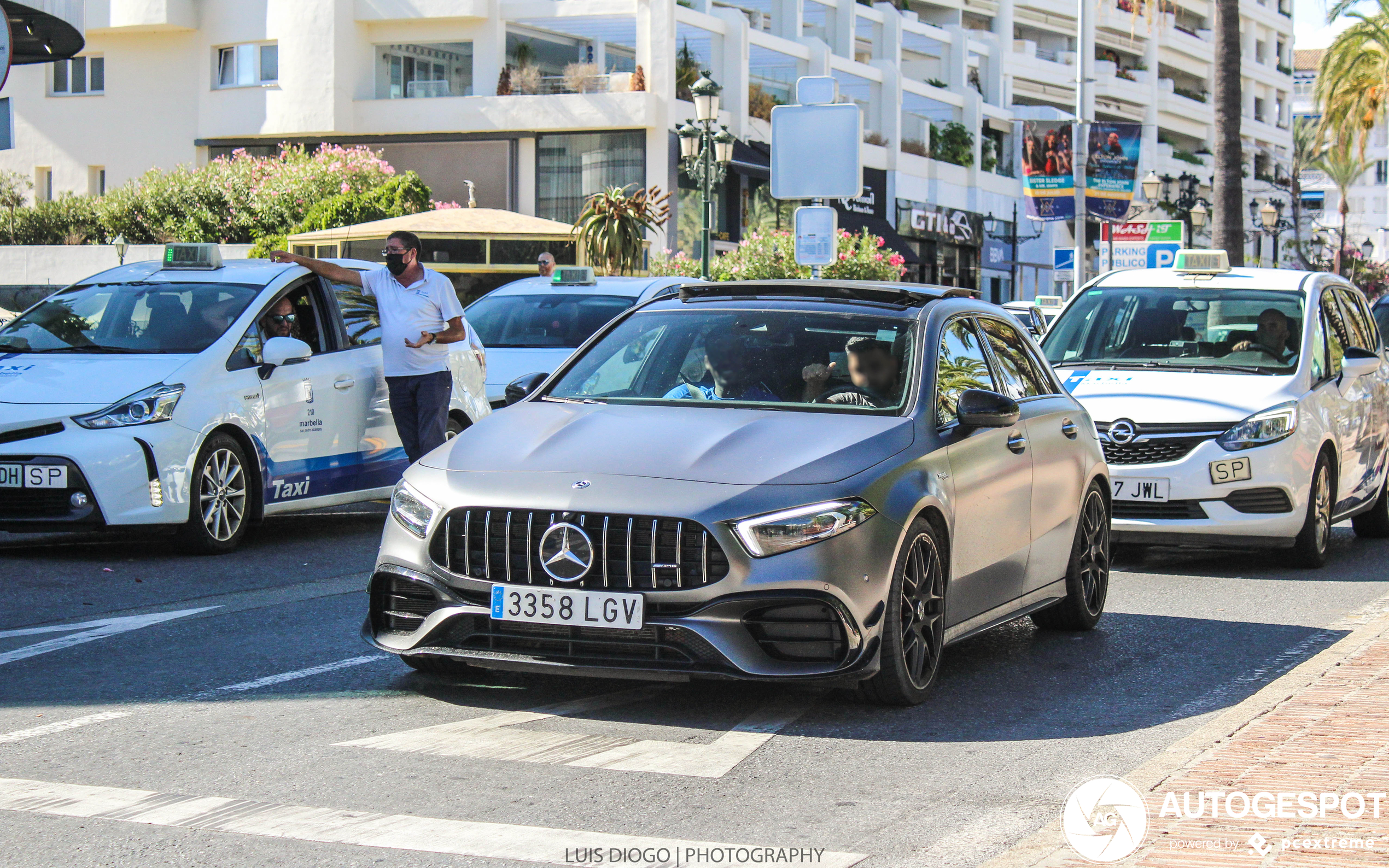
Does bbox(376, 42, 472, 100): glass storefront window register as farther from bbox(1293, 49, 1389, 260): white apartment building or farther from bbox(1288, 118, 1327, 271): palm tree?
bbox(1293, 49, 1389, 260): white apartment building

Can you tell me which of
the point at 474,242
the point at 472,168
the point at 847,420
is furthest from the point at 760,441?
the point at 472,168

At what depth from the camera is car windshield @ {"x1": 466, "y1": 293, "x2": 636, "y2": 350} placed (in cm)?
1476

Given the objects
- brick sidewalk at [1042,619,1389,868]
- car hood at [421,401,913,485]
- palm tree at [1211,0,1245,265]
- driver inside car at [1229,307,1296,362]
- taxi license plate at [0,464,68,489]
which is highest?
palm tree at [1211,0,1245,265]

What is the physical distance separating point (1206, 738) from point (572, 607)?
2.09m

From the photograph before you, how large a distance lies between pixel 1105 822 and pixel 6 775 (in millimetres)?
3209

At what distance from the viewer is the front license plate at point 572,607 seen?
5.63m

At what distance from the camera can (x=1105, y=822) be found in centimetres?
450

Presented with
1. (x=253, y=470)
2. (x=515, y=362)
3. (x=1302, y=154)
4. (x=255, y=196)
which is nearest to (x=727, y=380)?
(x=253, y=470)

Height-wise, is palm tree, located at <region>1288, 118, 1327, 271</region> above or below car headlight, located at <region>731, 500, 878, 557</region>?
above

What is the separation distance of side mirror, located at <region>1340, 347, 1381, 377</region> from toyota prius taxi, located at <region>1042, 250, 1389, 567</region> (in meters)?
0.01

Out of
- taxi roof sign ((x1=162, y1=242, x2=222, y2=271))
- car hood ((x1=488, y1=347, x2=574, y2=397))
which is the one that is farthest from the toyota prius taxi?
taxi roof sign ((x1=162, y1=242, x2=222, y2=271))

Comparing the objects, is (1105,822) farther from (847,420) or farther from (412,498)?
(412,498)

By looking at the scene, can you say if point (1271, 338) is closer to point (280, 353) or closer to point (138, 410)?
point (280, 353)

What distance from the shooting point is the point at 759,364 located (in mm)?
6879
